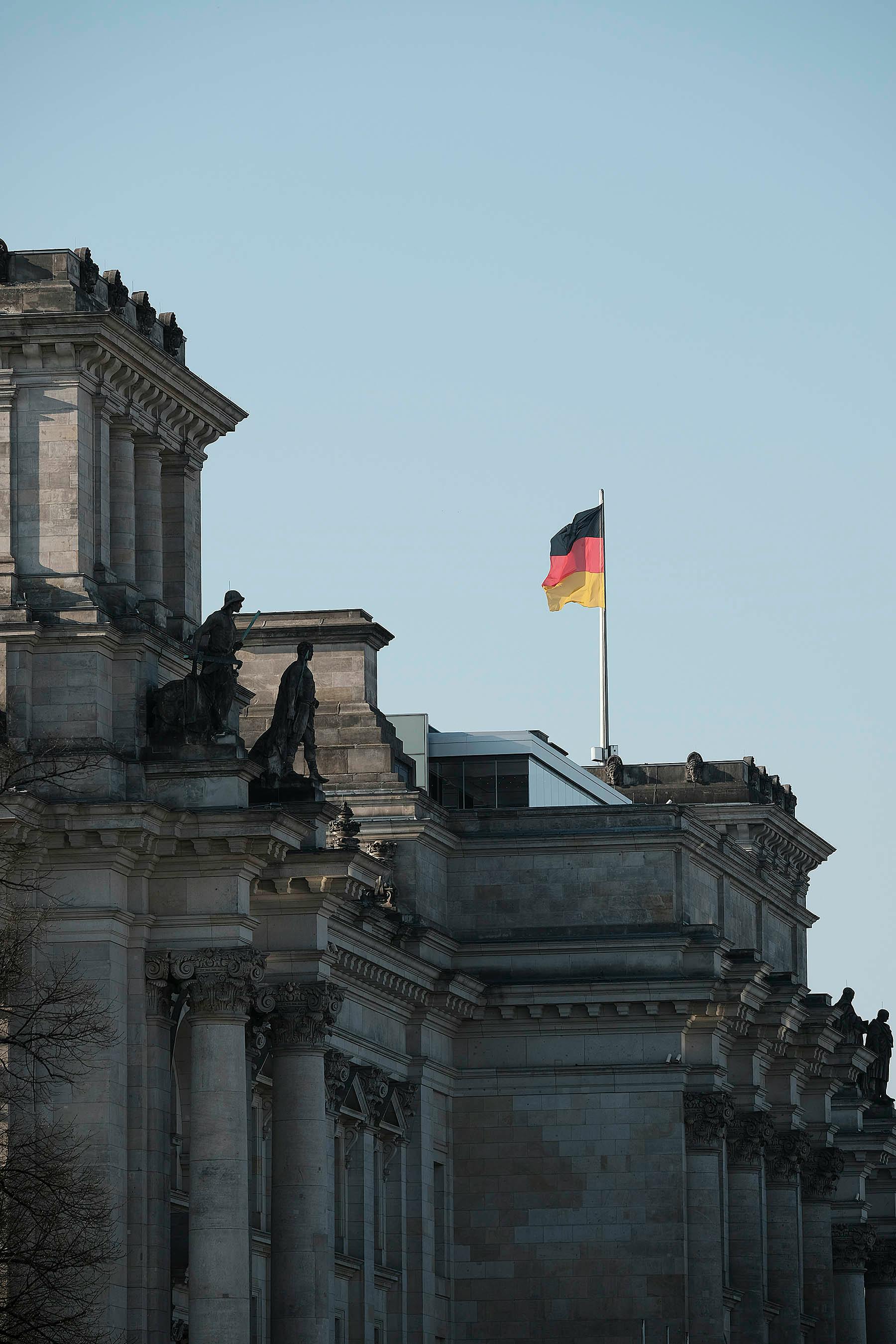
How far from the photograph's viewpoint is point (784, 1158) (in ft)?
435

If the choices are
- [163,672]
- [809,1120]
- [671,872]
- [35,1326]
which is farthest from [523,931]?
[35,1326]

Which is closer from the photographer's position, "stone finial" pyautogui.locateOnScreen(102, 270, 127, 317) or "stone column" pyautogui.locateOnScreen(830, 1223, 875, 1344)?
"stone finial" pyautogui.locateOnScreen(102, 270, 127, 317)

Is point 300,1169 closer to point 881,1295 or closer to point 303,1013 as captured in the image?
point 303,1013

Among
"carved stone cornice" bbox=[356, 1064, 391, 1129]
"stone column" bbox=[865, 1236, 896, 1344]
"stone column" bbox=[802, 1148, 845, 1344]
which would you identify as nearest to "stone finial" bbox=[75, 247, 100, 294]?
"carved stone cornice" bbox=[356, 1064, 391, 1129]

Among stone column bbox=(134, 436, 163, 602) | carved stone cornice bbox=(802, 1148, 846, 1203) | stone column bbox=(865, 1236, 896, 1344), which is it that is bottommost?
stone column bbox=(865, 1236, 896, 1344)

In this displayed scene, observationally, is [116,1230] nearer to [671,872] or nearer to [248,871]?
[248,871]

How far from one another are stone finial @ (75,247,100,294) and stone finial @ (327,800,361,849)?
22696mm

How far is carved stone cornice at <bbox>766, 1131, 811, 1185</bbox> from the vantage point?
433 ft

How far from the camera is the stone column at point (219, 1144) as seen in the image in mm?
78375

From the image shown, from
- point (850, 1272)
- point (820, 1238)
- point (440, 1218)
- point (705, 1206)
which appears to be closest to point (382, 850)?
point (440, 1218)

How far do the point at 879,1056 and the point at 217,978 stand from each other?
264ft

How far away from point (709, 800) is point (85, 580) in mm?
76117

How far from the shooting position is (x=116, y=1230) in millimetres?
77375

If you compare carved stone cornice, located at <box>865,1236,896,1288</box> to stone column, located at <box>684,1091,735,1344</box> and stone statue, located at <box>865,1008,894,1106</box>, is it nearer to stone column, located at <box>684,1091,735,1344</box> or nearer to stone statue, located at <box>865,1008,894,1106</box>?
stone statue, located at <box>865,1008,894,1106</box>
